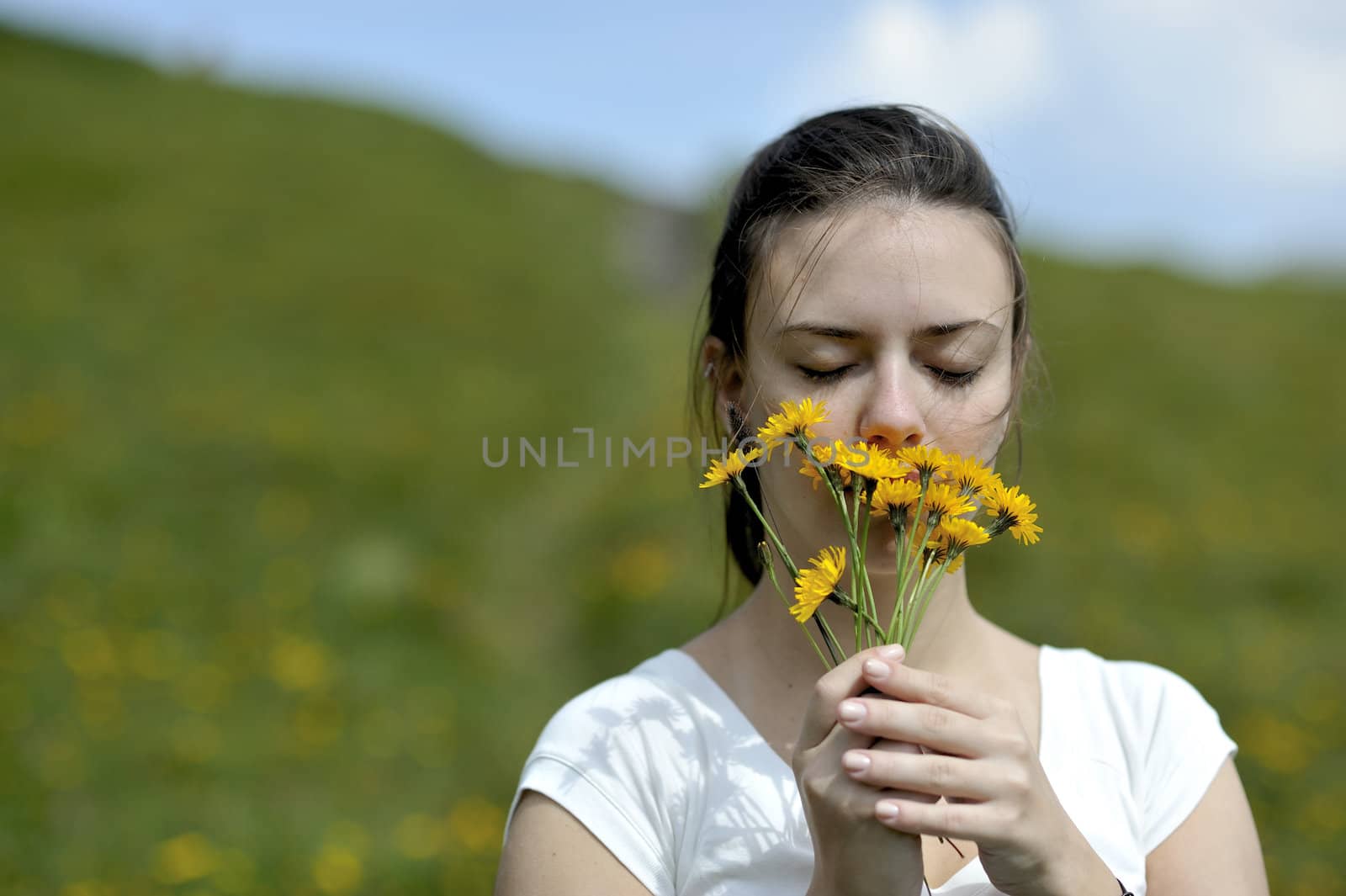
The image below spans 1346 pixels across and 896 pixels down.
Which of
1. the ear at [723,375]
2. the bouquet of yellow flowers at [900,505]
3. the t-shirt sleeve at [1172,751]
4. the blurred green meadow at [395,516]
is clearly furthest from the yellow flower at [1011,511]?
the blurred green meadow at [395,516]

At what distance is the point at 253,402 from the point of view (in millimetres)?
8516

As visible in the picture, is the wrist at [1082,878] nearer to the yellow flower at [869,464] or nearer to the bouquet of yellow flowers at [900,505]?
the bouquet of yellow flowers at [900,505]

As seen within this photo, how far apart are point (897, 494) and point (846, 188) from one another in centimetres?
58

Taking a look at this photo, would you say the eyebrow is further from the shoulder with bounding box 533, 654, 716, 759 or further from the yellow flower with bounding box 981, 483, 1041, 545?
the shoulder with bounding box 533, 654, 716, 759

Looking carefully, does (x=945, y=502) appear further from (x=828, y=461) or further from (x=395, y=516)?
(x=395, y=516)

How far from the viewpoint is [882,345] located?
1.55m

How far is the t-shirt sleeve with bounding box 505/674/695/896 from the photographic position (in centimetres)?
160

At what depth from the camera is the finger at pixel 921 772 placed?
123 cm

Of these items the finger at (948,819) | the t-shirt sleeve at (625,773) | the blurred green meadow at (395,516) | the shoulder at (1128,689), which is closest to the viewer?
the finger at (948,819)

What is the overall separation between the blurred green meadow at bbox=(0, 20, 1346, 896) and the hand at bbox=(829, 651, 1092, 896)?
3.18 feet

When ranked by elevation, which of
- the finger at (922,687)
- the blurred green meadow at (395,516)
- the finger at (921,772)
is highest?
the finger at (922,687)

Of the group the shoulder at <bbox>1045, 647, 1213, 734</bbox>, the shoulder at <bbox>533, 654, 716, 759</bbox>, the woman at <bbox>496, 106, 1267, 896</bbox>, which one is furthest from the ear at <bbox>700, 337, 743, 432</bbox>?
the shoulder at <bbox>1045, 647, 1213, 734</bbox>

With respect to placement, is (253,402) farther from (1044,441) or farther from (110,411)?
(1044,441)

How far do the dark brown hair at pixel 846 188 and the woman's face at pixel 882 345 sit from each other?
0.05 m
